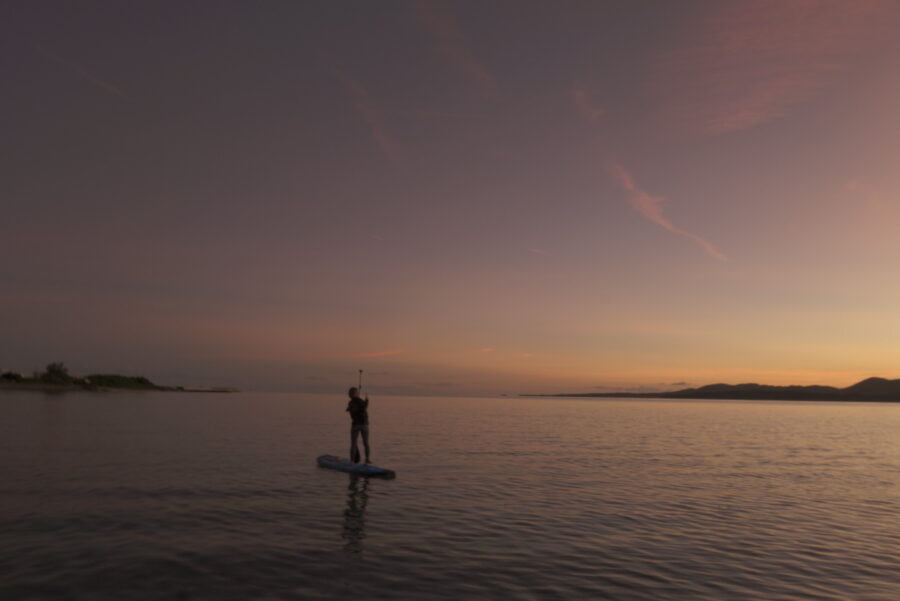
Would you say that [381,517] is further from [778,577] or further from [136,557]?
[778,577]

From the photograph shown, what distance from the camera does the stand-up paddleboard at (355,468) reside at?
2528cm

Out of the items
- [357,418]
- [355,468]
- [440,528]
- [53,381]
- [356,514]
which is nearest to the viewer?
[440,528]

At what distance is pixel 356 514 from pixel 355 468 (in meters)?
7.84

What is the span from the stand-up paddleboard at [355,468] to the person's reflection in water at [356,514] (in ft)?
1.18

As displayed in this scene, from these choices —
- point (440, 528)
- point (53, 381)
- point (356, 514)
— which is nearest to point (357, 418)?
point (356, 514)

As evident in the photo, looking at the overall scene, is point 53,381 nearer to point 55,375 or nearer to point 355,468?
point 55,375

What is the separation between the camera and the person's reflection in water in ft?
48.6

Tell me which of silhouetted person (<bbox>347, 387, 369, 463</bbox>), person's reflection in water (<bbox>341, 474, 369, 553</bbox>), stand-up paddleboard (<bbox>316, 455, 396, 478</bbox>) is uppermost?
silhouetted person (<bbox>347, 387, 369, 463</bbox>)

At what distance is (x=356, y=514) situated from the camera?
59.4ft

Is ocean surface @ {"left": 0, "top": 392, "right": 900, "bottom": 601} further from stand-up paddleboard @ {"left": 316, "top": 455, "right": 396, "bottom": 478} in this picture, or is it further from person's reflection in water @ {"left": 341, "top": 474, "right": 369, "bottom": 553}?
stand-up paddleboard @ {"left": 316, "top": 455, "right": 396, "bottom": 478}

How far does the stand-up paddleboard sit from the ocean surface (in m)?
0.63

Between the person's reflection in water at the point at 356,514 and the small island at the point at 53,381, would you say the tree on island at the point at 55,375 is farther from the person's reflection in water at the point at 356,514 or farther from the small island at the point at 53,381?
the person's reflection in water at the point at 356,514

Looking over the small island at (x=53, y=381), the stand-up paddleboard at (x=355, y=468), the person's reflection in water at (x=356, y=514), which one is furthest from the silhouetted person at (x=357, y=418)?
the small island at (x=53, y=381)

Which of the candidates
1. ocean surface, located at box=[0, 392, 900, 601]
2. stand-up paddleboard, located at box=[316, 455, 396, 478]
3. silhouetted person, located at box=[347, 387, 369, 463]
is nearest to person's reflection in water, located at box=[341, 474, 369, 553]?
ocean surface, located at box=[0, 392, 900, 601]
